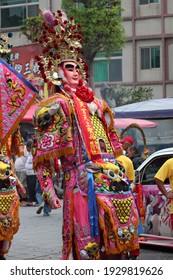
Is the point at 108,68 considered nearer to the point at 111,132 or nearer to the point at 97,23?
the point at 97,23

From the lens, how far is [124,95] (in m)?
32.6

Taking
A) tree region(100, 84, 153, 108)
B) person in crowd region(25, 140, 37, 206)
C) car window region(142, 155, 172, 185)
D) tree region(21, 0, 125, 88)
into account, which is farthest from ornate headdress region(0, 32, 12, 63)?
tree region(100, 84, 153, 108)

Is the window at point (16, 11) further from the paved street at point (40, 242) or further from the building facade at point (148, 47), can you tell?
the paved street at point (40, 242)

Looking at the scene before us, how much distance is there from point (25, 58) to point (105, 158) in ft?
57.7

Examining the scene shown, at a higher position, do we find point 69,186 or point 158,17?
point 158,17

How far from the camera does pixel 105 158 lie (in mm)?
6070

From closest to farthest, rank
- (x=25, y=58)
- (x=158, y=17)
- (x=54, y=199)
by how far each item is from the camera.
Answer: (x=54, y=199) < (x=25, y=58) < (x=158, y=17)

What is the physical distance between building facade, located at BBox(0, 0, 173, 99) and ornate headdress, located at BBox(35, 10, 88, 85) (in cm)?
2747

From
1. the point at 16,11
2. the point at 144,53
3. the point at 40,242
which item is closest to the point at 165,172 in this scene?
the point at 40,242

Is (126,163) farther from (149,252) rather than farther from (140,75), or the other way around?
(140,75)

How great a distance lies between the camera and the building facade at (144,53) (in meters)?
33.7

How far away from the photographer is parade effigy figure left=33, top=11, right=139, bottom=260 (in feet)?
19.2

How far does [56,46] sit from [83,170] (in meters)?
1.17
